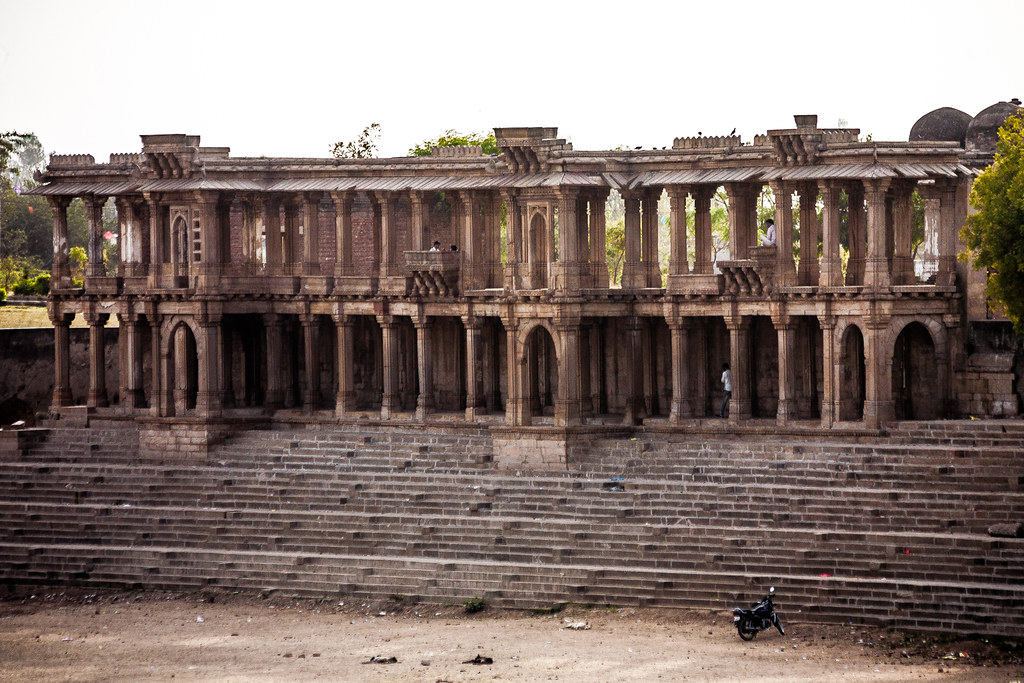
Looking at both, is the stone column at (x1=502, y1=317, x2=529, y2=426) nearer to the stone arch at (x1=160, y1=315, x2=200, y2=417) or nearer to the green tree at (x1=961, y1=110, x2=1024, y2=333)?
the stone arch at (x1=160, y1=315, x2=200, y2=417)

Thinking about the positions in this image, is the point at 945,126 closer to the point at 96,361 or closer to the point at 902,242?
the point at 902,242

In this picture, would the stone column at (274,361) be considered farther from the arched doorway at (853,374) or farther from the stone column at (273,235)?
the arched doorway at (853,374)

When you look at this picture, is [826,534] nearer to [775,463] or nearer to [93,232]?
[775,463]

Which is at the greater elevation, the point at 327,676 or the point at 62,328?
the point at 62,328

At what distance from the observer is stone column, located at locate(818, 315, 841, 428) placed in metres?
36.6

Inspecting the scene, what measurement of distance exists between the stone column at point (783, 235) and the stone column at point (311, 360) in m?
11.9

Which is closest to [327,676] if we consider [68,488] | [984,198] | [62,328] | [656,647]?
[656,647]

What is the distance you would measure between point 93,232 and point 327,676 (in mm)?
20713

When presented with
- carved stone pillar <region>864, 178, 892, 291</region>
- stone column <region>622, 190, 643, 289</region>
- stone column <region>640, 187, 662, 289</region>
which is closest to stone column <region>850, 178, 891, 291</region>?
carved stone pillar <region>864, 178, 892, 291</region>

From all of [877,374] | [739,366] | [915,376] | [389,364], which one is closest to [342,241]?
[389,364]

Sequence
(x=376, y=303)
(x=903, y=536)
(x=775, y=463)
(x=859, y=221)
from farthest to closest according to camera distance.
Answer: (x=376, y=303) → (x=859, y=221) → (x=775, y=463) → (x=903, y=536)

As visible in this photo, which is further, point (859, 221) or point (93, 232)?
point (93, 232)

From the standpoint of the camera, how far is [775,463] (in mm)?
35438

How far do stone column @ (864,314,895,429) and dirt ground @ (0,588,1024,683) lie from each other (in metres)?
6.41
